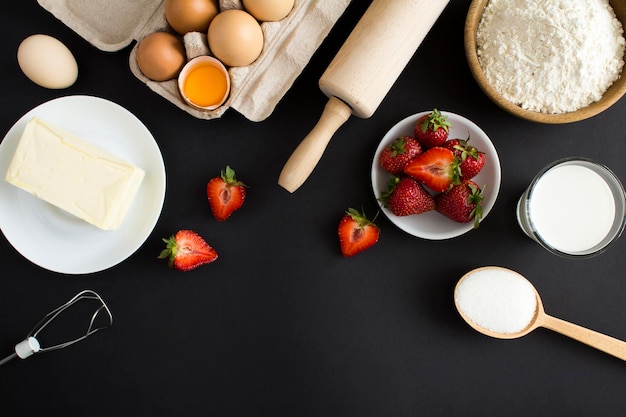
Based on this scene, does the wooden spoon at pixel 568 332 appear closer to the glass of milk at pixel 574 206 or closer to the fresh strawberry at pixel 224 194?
the glass of milk at pixel 574 206

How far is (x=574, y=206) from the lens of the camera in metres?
1.05

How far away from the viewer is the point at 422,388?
115cm

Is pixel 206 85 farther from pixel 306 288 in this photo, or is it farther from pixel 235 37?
pixel 306 288

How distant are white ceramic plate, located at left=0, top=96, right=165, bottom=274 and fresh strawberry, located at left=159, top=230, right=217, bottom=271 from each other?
0.22ft

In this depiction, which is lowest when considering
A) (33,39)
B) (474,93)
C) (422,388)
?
(422,388)

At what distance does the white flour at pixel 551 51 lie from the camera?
3.22 feet

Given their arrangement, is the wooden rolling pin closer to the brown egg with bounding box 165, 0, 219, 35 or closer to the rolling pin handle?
the rolling pin handle

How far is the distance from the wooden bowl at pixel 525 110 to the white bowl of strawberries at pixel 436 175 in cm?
10

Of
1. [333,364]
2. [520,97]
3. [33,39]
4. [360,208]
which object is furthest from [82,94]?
[520,97]

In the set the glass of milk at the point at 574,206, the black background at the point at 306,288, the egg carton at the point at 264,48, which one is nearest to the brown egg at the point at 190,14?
the egg carton at the point at 264,48

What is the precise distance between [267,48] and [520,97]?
524 mm

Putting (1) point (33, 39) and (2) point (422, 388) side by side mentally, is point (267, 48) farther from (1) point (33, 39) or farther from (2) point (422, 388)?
(2) point (422, 388)

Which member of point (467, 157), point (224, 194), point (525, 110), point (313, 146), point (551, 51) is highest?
point (551, 51)

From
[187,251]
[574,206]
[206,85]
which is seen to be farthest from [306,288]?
[574,206]
